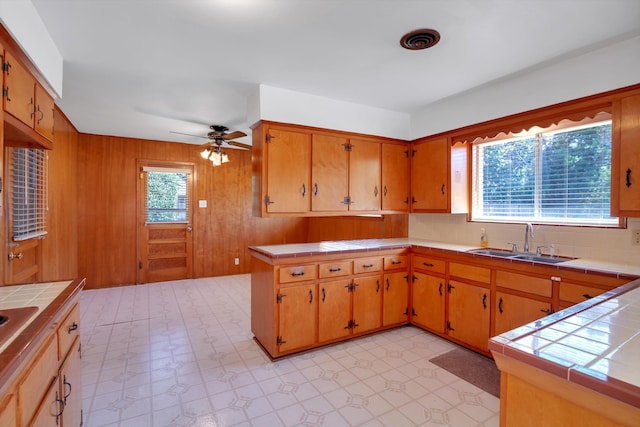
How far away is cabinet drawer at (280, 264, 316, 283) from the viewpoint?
→ 2.71m

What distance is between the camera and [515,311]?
251 cm

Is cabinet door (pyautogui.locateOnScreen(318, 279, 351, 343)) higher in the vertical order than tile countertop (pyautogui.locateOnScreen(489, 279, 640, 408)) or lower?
lower

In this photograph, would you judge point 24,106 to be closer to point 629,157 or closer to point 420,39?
point 420,39

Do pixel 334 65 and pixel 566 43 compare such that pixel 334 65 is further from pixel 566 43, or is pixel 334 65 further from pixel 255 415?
pixel 255 415

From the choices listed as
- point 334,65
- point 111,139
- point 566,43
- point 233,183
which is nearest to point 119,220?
point 111,139

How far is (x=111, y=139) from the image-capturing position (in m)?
5.03

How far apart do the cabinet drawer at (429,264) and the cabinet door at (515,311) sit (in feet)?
1.89

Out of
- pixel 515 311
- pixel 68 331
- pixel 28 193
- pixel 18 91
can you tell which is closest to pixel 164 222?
pixel 28 193

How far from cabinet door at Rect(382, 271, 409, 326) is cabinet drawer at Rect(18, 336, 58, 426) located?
8.77 ft

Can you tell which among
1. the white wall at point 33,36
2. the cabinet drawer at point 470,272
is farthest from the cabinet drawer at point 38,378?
the cabinet drawer at point 470,272

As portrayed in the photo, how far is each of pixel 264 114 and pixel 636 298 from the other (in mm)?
2856

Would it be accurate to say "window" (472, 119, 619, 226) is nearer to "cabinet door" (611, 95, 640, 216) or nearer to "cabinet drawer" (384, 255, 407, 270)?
"cabinet door" (611, 95, 640, 216)

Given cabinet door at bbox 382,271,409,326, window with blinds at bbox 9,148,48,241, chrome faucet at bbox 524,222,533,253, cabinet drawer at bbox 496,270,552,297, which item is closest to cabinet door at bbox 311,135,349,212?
cabinet door at bbox 382,271,409,326

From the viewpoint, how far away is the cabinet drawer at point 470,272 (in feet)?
8.93
